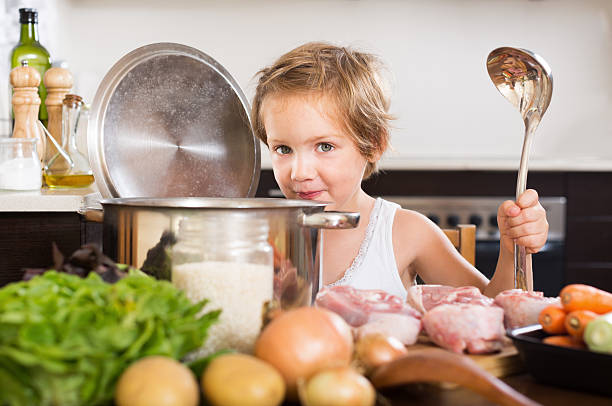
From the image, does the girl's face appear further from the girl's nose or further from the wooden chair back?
the wooden chair back

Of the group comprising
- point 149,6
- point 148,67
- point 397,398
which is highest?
point 149,6

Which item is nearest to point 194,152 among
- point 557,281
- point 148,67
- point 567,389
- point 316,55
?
point 148,67

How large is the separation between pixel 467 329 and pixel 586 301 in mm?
99

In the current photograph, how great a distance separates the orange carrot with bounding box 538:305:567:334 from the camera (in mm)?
525

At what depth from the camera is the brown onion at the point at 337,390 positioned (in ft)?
1.25

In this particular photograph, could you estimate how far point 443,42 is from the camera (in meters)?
2.85

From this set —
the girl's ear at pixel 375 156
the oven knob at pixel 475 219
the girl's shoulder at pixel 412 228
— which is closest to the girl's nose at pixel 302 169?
the girl's ear at pixel 375 156

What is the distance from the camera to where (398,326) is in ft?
1.84

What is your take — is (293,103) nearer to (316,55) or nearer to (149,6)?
(316,55)

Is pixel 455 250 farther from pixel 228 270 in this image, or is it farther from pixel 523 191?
pixel 228 270

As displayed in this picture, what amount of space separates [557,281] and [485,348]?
189 centimetres

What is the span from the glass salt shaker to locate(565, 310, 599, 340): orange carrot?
103 cm

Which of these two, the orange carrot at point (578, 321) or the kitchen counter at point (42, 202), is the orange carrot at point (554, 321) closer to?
the orange carrot at point (578, 321)

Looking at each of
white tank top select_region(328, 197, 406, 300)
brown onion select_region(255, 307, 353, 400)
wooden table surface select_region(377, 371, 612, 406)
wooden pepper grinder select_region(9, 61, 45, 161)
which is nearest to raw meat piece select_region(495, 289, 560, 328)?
wooden table surface select_region(377, 371, 612, 406)
